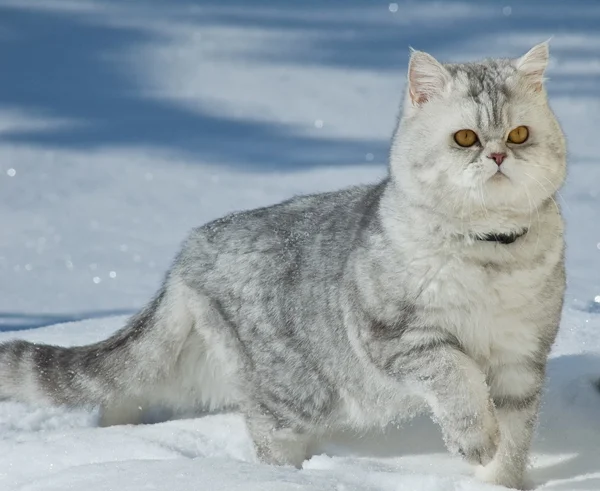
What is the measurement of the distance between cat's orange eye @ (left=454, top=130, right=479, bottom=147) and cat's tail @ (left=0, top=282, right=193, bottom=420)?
1724mm

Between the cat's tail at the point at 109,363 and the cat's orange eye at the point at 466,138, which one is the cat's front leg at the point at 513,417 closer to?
the cat's orange eye at the point at 466,138

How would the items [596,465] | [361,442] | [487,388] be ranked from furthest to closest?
[361,442]
[596,465]
[487,388]

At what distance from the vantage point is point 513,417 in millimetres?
3967

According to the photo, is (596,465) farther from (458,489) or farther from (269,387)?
(269,387)

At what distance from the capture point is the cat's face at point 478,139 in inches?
137

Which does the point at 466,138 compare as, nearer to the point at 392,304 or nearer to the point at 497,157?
the point at 497,157

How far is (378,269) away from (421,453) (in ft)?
3.34

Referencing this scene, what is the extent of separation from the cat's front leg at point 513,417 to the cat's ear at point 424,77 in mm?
1080

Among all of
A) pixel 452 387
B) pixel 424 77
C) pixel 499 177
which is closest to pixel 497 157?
pixel 499 177

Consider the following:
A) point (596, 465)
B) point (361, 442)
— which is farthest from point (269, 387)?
point (596, 465)

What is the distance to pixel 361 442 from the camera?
15.0 ft

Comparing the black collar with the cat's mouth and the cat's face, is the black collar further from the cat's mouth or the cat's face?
the cat's mouth

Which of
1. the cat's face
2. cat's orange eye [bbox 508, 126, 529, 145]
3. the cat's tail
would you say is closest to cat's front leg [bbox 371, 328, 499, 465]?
the cat's face

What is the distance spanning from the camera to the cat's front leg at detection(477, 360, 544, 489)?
3.92 metres
